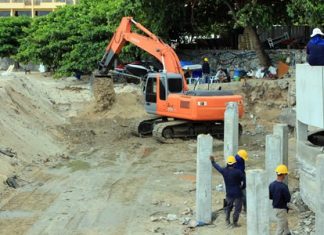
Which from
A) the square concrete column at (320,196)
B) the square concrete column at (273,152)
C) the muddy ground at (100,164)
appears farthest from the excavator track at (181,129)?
the square concrete column at (320,196)

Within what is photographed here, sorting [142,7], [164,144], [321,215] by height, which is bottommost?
[164,144]

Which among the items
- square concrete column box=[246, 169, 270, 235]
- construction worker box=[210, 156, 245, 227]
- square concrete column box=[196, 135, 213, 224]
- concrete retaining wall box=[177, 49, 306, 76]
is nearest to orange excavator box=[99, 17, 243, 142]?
square concrete column box=[196, 135, 213, 224]

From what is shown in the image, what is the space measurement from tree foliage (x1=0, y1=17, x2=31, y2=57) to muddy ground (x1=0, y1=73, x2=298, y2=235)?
23767mm

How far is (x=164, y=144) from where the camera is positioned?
2134cm

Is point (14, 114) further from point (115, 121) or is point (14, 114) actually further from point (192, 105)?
point (192, 105)

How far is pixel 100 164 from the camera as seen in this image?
1838 centimetres

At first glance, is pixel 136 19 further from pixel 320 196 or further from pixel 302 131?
pixel 320 196

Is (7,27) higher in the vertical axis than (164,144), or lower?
higher

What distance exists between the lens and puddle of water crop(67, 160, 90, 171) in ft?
58.2

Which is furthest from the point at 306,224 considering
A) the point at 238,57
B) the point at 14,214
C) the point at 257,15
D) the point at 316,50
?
the point at 238,57

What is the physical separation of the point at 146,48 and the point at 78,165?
761cm

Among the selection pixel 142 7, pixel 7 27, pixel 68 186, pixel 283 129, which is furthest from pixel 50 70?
pixel 283 129

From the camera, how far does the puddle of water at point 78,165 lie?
1775cm

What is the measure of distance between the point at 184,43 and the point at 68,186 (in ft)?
82.0
